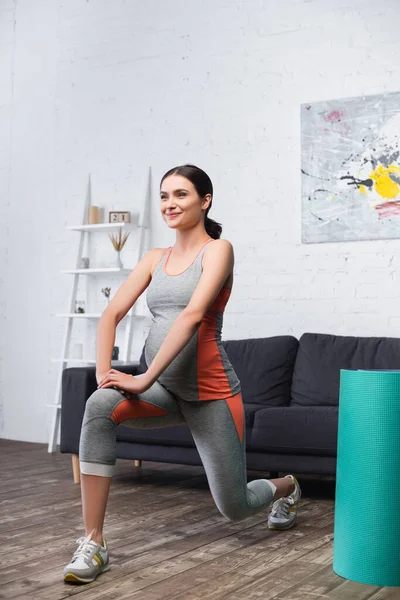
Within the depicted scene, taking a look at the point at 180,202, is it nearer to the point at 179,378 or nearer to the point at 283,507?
the point at 179,378

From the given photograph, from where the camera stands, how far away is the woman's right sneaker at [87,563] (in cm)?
236

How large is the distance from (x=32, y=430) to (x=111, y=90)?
255 centimetres

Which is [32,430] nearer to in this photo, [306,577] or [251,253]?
[251,253]

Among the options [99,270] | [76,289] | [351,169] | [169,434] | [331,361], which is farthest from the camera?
[76,289]

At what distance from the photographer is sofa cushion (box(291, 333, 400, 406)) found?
4184 mm

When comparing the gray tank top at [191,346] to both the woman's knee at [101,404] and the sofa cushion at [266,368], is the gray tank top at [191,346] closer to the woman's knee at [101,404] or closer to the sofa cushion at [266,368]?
the woman's knee at [101,404]

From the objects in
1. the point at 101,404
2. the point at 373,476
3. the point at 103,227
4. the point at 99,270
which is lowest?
the point at 373,476

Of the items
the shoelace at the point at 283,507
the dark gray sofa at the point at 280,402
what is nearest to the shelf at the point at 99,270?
the dark gray sofa at the point at 280,402

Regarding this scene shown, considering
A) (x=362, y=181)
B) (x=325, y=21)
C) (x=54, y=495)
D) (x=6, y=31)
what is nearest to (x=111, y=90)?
(x=6, y=31)

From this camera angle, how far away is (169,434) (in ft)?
13.4

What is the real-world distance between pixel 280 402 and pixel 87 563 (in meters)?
2.15

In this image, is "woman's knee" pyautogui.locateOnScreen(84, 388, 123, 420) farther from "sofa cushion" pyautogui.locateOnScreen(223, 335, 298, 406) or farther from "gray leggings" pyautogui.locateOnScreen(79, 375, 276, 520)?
"sofa cushion" pyautogui.locateOnScreen(223, 335, 298, 406)

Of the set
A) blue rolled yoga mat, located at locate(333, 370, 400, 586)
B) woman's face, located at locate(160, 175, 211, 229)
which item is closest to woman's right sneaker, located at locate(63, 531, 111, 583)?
blue rolled yoga mat, located at locate(333, 370, 400, 586)

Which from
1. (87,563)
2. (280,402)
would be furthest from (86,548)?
(280,402)
